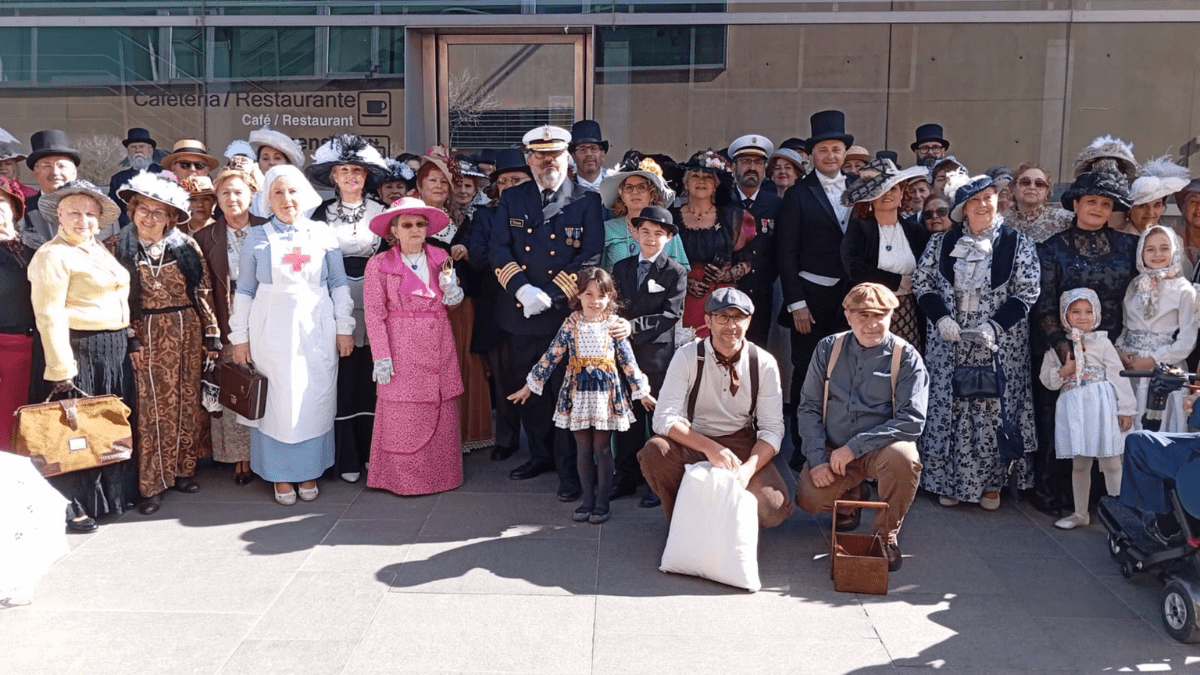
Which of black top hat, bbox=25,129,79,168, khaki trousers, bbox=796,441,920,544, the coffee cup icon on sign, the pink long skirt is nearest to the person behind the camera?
khaki trousers, bbox=796,441,920,544

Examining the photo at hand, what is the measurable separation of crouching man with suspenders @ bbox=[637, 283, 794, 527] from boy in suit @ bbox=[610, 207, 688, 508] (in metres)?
0.47

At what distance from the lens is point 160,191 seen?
504 cm

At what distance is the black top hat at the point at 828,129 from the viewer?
5.94m

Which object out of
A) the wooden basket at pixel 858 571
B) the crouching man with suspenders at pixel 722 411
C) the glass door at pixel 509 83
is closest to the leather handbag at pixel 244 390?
the crouching man with suspenders at pixel 722 411

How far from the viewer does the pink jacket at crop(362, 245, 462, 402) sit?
5262 millimetres

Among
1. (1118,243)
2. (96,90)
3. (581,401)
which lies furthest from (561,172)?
(96,90)

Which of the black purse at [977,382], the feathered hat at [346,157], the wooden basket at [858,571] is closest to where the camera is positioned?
the wooden basket at [858,571]

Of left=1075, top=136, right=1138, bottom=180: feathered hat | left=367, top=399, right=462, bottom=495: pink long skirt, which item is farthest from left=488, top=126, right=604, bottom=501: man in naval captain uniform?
left=1075, top=136, right=1138, bottom=180: feathered hat

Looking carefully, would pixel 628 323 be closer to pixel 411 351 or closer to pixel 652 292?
pixel 652 292

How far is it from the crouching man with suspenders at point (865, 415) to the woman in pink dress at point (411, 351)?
197cm

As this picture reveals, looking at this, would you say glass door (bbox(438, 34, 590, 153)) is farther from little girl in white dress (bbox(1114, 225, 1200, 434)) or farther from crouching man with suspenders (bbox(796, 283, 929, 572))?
little girl in white dress (bbox(1114, 225, 1200, 434))

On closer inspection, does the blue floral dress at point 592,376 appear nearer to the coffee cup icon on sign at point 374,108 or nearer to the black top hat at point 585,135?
the black top hat at point 585,135

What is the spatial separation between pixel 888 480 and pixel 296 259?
3.11 metres

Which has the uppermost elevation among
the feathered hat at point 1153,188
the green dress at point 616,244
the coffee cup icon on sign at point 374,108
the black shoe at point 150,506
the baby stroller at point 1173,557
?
the coffee cup icon on sign at point 374,108
